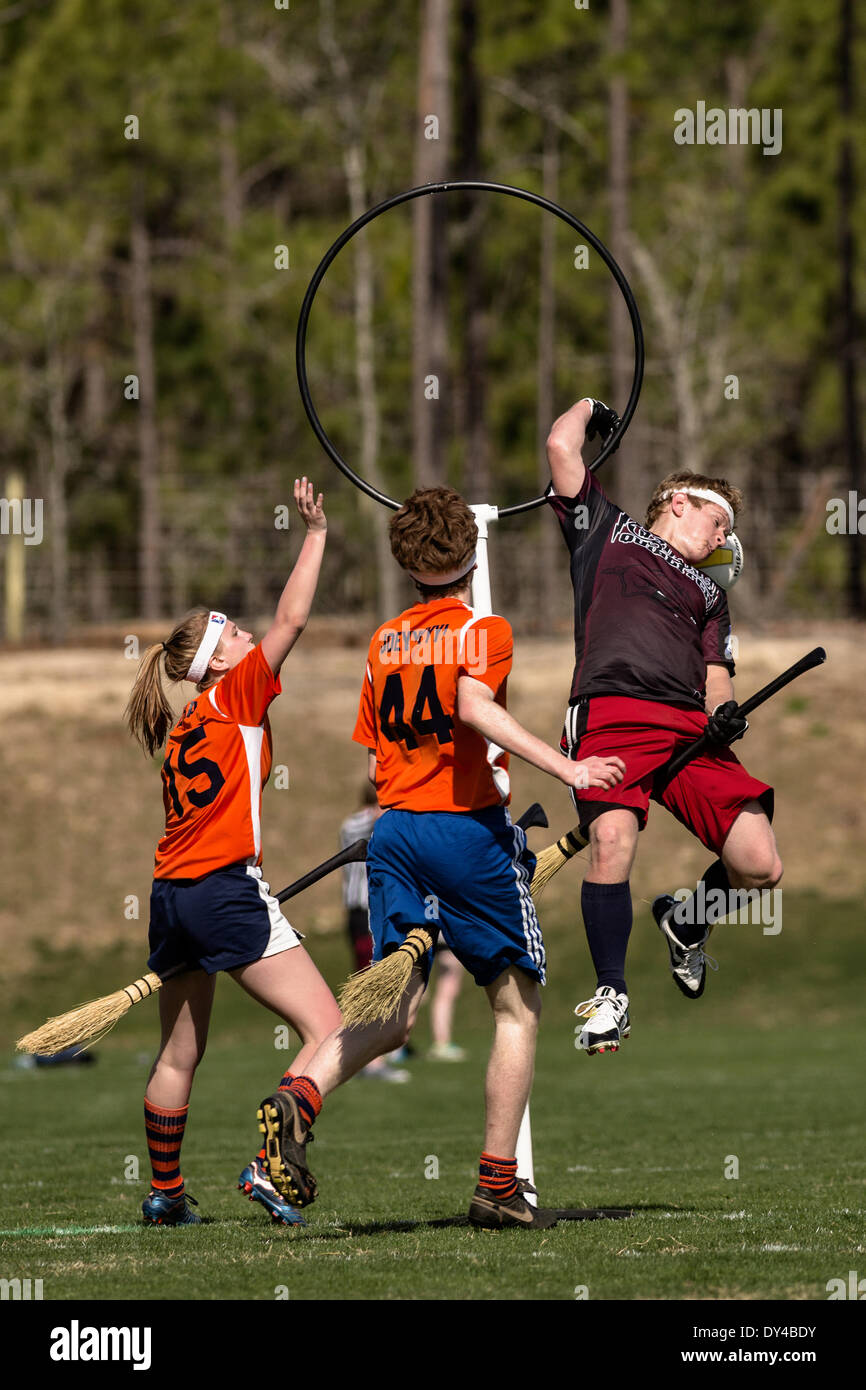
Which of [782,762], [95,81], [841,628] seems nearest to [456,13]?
[95,81]

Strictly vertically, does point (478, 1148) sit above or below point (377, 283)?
below

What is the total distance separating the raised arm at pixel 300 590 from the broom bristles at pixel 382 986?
1089 millimetres

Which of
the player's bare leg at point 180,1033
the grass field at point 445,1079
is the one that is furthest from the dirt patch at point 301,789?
the player's bare leg at point 180,1033

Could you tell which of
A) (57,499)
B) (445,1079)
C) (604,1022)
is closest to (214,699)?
(604,1022)

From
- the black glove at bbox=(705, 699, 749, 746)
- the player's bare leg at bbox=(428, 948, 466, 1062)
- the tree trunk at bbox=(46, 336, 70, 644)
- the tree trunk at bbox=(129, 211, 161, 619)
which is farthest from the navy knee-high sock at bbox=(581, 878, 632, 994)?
the tree trunk at bbox=(129, 211, 161, 619)

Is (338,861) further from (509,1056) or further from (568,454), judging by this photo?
(568,454)

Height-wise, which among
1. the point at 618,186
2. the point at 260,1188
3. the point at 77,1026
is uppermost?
the point at 618,186

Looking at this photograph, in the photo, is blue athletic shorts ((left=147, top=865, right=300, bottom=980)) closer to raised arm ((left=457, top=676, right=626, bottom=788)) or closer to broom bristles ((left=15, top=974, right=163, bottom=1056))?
broom bristles ((left=15, top=974, right=163, bottom=1056))

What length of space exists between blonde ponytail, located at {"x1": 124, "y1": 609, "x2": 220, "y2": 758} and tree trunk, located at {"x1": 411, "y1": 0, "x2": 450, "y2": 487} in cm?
1686

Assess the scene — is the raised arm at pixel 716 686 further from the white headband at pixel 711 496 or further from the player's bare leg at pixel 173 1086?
the player's bare leg at pixel 173 1086

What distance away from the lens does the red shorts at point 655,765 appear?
23.5 feet

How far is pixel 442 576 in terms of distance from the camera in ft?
22.3

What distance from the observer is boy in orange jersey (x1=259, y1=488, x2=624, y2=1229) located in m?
6.64

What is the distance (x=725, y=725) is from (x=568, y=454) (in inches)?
45.3
